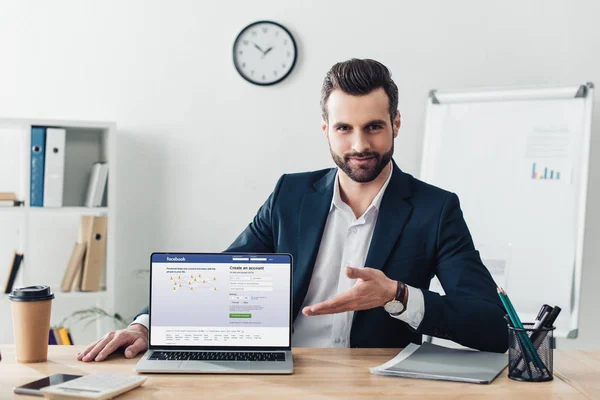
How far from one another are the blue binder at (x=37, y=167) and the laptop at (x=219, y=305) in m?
1.77

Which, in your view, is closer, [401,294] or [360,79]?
[401,294]

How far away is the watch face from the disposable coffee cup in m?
0.72

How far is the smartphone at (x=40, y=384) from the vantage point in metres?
1.18

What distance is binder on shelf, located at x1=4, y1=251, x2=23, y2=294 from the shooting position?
3021mm

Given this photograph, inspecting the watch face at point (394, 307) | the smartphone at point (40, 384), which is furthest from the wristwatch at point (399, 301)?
the smartphone at point (40, 384)

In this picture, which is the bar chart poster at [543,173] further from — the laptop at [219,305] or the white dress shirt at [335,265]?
the laptop at [219,305]

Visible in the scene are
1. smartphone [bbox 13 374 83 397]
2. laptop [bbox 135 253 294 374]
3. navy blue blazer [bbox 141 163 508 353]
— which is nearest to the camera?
smartphone [bbox 13 374 83 397]

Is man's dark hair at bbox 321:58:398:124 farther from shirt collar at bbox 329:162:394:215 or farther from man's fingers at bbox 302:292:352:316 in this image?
man's fingers at bbox 302:292:352:316

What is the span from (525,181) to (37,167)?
2172mm

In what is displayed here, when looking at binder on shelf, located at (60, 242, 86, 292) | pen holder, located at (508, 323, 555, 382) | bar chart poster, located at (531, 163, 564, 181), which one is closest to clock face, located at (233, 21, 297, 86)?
binder on shelf, located at (60, 242, 86, 292)

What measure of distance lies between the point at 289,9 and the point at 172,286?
7.38 ft

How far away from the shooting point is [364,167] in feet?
6.03

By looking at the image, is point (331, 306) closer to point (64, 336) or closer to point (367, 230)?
point (367, 230)

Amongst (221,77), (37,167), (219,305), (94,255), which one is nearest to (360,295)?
(219,305)
